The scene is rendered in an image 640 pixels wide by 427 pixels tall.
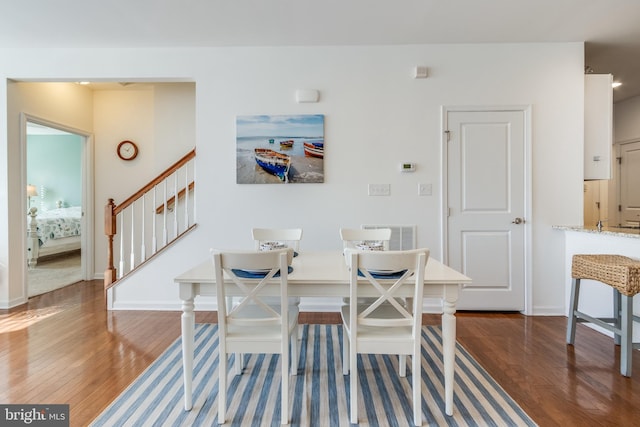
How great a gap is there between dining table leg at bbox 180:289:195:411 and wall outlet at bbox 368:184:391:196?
6.77ft

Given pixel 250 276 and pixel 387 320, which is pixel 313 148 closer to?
pixel 250 276

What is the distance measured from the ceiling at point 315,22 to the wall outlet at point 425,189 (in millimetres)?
1438

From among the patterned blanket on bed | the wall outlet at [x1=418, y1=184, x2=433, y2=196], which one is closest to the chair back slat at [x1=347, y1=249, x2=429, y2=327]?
the wall outlet at [x1=418, y1=184, x2=433, y2=196]

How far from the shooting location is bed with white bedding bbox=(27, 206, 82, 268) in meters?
4.77

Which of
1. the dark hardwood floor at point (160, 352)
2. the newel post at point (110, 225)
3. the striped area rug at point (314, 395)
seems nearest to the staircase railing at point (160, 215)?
the newel post at point (110, 225)

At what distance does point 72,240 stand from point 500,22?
23.5ft

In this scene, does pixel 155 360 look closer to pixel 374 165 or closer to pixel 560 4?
pixel 374 165

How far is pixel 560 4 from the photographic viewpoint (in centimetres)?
252

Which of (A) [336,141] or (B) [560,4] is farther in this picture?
(A) [336,141]

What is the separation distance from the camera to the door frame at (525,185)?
312cm

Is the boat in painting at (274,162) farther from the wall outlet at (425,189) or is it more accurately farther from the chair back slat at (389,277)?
the chair back slat at (389,277)

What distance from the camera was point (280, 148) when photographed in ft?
10.3

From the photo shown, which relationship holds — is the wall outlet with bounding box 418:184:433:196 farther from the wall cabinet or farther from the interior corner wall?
the interior corner wall

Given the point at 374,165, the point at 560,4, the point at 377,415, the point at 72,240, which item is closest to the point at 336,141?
the point at 374,165
